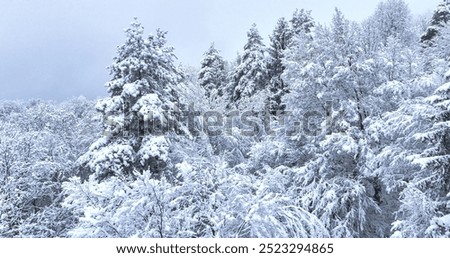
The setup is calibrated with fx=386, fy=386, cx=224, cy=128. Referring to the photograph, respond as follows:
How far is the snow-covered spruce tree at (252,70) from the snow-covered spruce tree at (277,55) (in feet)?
2.44

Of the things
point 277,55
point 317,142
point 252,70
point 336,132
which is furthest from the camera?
point 277,55

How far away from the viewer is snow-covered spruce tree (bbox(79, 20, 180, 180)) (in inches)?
554

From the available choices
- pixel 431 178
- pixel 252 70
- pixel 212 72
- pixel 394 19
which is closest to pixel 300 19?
pixel 252 70

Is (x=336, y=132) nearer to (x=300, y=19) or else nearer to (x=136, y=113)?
(x=136, y=113)

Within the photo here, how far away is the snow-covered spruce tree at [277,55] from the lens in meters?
29.5

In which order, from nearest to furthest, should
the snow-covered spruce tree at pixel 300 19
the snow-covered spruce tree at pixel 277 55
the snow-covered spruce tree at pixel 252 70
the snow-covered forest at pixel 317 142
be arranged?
the snow-covered forest at pixel 317 142 → the snow-covered spruce tree at pixel 277 55 → the snow-covered spruce tree at pixel 252 70 → the snow-covered spruce tree at pixel 300 19

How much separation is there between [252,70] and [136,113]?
56.2 feet

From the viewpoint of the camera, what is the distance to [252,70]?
3067 centimetres

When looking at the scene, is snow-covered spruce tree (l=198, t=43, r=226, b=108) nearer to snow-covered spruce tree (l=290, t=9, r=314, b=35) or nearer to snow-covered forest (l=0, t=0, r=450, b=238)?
snow-covered spruce tree (l=290, t=9, r=314, b=35)

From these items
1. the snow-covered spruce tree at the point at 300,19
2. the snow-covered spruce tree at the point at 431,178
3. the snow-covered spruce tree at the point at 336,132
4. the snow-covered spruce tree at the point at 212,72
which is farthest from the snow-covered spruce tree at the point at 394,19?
the snow-covered spruce tree at the point at 431,178

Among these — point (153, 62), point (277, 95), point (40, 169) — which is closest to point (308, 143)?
point (153, 62)

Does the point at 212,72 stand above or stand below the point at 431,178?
above

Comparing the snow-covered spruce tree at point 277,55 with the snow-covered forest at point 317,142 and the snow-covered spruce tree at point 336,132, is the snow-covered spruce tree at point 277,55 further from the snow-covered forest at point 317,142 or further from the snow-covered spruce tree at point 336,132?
the snow-covered spruce tree at point 336,132
